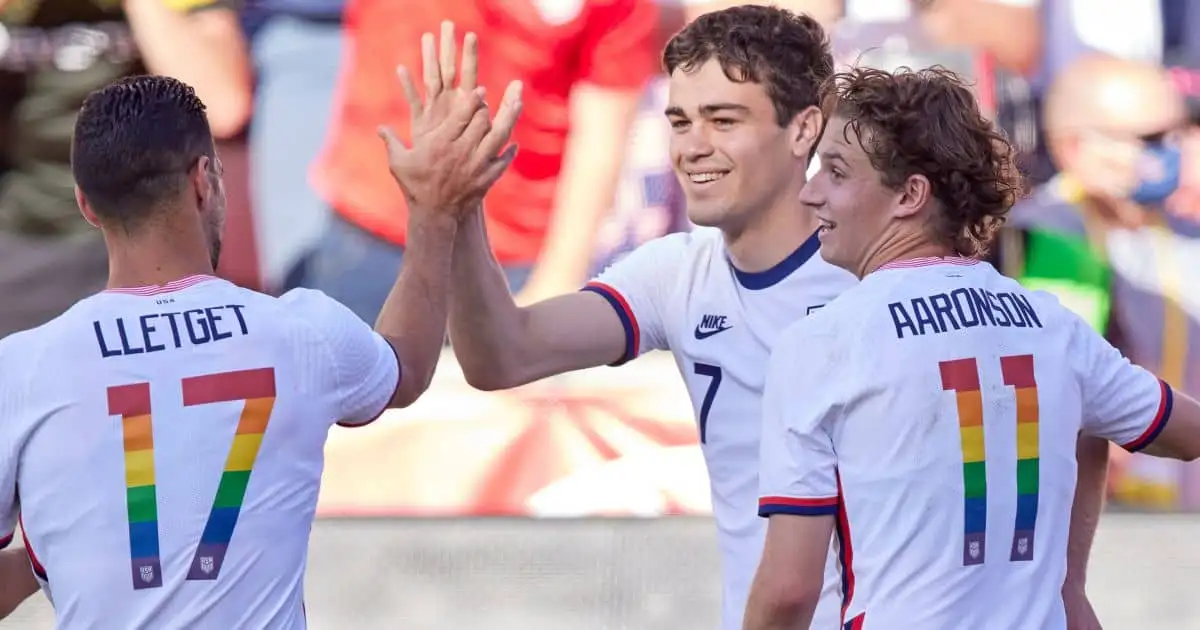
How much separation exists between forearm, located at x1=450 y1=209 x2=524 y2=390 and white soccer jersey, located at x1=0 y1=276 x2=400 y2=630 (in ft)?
2.95

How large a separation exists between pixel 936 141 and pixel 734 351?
2.85 ft

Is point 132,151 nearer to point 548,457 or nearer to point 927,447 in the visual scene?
point 927,447

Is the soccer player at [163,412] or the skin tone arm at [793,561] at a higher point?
the soccer player at [163,412]

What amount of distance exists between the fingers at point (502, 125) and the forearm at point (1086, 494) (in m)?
1.29

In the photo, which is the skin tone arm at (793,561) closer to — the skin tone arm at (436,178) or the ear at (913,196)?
the ear at (913,196)

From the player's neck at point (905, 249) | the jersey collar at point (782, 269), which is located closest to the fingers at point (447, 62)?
the jersey collar at point (782, 269)

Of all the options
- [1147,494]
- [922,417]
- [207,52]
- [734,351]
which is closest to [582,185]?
[207,52]

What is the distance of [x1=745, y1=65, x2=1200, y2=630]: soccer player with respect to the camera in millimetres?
2594

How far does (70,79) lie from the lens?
7.60 m

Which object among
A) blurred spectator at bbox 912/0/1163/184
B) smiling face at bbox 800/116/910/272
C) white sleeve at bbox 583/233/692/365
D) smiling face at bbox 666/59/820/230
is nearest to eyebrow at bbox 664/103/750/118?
smiling face at bbox 666/59/820/230

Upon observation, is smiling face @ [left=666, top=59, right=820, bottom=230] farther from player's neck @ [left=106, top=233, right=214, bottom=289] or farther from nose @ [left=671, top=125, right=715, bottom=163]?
player's neck @ [left=106, top=233, right=214, bottom=289]

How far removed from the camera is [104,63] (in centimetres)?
762

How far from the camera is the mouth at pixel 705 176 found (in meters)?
3.60

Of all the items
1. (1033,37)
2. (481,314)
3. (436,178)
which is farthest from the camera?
(1033,37)
